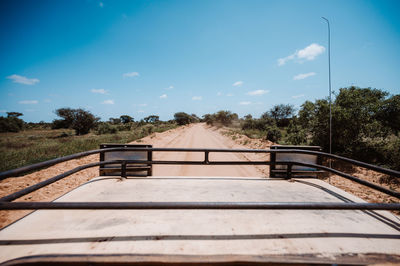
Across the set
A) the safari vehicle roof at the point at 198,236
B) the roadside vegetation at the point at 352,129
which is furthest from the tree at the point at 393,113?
the safari vehicle roof at the point at 198,236

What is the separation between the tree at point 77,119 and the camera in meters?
31.3

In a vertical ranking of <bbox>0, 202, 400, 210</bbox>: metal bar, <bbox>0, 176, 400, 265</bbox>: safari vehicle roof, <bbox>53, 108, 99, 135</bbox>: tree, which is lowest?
<bbox>0, 176, 400, 265</bbox>: safari vehicle roof

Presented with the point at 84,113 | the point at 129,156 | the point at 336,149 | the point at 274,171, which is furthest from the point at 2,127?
the point at 336,149

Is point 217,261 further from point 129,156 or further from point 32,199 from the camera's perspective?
point 32,199

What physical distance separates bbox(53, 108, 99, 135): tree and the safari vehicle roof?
119ft

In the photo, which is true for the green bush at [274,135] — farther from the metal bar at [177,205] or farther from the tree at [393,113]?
the metal bar at [177,205]

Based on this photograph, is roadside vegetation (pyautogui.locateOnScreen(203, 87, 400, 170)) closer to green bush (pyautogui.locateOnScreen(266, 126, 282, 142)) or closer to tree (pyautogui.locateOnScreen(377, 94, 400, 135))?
green bush (pyautogui.locateOnScreen(266, 126, 282, 142))

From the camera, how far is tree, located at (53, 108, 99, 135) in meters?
31.3

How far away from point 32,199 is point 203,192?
6.13 m

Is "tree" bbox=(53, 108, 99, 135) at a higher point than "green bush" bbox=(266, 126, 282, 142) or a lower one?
higher

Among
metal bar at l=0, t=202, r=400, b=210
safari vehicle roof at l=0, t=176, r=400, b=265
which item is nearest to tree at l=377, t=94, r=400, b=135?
safari vehicle roof at l=0, t=176, r=400, b=265

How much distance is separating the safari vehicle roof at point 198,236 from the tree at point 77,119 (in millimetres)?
36408

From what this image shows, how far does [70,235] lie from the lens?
1.62 metres

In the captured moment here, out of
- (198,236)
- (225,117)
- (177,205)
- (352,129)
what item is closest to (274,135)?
(352,129)
